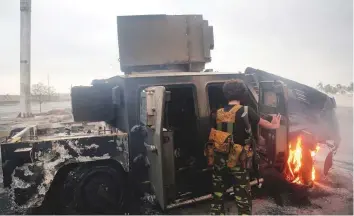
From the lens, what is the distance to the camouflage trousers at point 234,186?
3693 millimetres

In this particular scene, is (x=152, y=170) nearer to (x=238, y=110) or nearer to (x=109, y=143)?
(x=109, y=143)

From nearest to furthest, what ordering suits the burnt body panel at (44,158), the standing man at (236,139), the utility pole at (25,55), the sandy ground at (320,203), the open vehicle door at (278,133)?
the standing man at (236,139)
the burnt body panel at (44,158)
the open vehicle door at (278,133)
the sandy ground at (320,203)
the utility pole at (25,55)

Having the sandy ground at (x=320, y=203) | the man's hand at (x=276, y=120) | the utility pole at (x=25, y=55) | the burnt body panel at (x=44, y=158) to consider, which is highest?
the utility pole at (x=25, y=55)

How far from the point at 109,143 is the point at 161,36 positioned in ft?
8.01

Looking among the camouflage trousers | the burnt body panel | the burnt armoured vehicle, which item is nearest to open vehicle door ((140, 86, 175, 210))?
the burnt armoured vehicle

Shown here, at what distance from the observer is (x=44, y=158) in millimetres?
3975

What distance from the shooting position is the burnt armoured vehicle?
3.83m

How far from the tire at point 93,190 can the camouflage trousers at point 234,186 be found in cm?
147

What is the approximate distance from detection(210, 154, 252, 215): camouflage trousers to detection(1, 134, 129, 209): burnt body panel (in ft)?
4.55

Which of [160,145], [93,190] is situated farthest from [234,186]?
[93,190]

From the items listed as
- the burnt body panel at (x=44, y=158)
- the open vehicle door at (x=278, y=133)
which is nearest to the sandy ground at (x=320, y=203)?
the open vehicle door at (x=278, y=133)

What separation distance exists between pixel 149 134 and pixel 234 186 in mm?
1315

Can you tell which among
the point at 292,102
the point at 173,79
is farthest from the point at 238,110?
the point at 292,102

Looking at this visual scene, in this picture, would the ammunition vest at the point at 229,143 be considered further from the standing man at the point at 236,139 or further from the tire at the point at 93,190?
the tire at the point at 93,190
